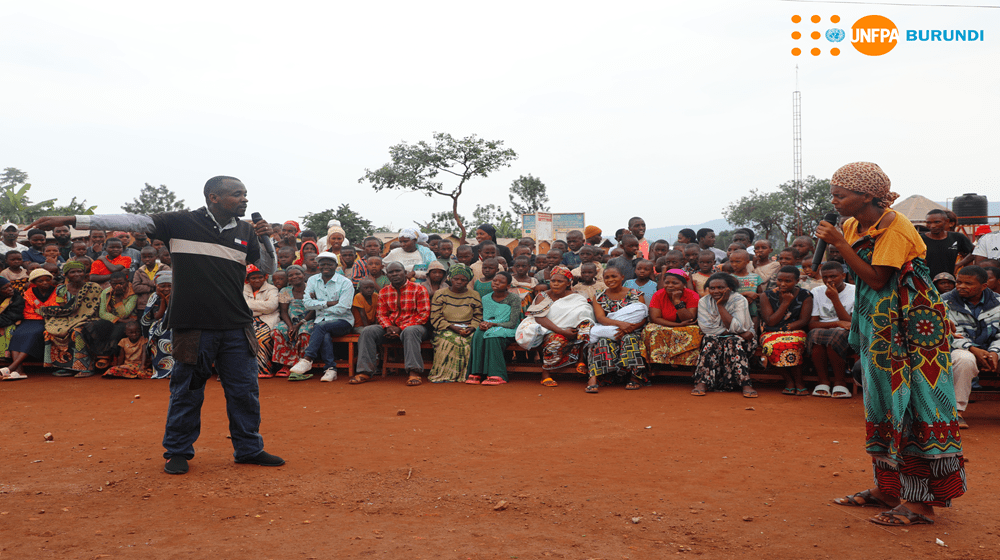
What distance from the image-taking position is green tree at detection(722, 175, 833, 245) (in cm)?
4281

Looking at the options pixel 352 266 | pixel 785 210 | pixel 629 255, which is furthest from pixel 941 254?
pixel 785 210

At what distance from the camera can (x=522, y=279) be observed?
945cm

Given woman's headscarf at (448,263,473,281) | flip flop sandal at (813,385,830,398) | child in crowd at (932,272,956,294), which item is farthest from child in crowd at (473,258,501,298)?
child in crowd at (932,272,956,294)

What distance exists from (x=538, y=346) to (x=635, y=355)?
121 centimetres

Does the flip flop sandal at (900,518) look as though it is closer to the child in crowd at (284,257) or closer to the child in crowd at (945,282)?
the child in crowd at (945,282)

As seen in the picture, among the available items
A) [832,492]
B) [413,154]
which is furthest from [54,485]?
[413,154]

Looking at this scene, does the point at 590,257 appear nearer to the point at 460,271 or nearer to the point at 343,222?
the point at 460,271

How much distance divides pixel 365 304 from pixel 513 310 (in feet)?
6.64

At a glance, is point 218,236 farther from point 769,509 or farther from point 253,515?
point 769,509

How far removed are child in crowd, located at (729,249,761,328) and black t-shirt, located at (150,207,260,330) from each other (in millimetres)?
5527

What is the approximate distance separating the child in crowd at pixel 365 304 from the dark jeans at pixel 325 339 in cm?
30

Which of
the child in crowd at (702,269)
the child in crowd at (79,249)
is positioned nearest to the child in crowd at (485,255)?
the child in crowd at (702,269)

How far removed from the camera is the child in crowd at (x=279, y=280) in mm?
9523

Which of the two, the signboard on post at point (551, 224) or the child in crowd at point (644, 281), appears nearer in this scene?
the child in crowd at point (644, 281)
